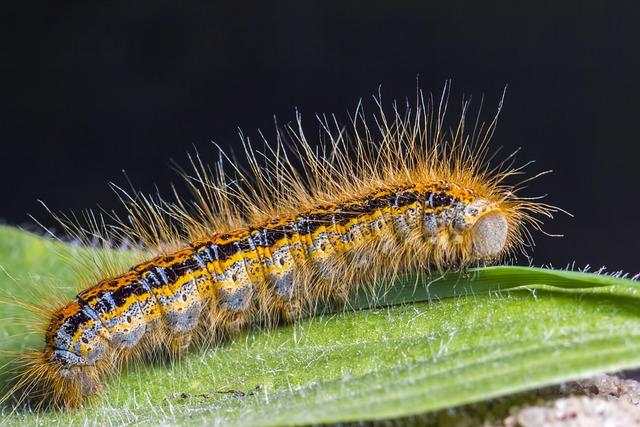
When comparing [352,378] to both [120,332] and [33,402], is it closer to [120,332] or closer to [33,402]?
[120,332]

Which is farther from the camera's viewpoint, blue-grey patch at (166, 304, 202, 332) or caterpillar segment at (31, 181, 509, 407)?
blue-grey patch at (166, 304, 202, 332)

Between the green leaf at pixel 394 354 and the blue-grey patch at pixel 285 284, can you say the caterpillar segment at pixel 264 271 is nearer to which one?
the blue-grey patch at pixel 285 284

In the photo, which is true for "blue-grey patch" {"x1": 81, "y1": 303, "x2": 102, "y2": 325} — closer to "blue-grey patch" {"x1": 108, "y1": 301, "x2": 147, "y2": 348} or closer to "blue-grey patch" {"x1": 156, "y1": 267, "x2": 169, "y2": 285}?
"blue-grey patch" {"x1": 108, "y1": 301, "x2": 147, "y2": 348}

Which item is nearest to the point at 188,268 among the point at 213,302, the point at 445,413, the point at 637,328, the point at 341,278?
the point at 213,302

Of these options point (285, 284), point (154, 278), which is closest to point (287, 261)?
point (285, 284)

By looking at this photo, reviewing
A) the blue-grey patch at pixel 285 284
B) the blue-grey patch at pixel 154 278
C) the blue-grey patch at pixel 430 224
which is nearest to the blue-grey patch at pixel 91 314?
the blue-grey patch at pixel 154 278

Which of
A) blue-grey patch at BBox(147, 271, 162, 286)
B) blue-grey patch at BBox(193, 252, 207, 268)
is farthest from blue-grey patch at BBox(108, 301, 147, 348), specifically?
blue-grey patch at BBox(193, 252, 207, 268)

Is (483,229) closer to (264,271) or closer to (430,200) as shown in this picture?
(430,200)
